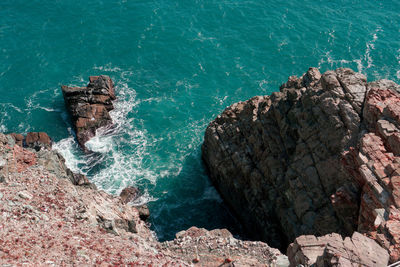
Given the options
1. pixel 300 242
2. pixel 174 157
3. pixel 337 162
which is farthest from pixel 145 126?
pixel 300 242

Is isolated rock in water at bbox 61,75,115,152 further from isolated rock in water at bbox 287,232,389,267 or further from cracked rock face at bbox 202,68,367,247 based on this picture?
isolated rock in water at bbox 287,232,389,267

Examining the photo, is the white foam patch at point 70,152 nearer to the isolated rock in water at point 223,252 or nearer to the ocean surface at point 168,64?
the ocean surface at point 168,64

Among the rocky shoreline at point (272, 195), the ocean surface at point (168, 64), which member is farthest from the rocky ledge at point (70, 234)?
the ocean surface at point (168, 64)

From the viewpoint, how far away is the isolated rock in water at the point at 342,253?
2642 cm

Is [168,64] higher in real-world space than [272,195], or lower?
higher

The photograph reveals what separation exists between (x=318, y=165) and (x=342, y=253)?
1892cm

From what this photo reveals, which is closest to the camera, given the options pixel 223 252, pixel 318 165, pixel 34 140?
pixel 223 252

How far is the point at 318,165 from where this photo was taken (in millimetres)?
44531

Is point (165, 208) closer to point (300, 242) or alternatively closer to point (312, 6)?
point (300, 242)

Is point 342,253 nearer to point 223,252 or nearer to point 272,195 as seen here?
point 223,252

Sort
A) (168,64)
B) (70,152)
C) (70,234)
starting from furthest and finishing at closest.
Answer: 1. (168,64)
2. (70,152)
3. (70,234)

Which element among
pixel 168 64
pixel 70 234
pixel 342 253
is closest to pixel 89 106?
pixel 168 64

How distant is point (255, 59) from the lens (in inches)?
3393

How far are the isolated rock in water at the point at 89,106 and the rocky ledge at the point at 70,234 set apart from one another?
73.8ft
